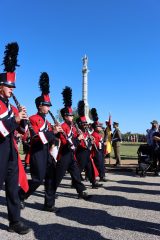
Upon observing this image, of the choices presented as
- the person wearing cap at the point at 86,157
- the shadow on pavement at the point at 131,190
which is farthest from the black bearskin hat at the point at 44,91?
the shadow on pavement at the point at 131,190

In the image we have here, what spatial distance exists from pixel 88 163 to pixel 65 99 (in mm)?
2167

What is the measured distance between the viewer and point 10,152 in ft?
17.7

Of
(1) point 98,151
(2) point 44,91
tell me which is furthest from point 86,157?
(2) point 44,91

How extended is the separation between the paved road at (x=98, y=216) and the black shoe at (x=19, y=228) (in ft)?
0.19

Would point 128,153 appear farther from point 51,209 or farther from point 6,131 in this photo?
point 6,131

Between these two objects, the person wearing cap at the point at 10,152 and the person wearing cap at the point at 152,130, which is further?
the person wearing cap at the point at 152,130

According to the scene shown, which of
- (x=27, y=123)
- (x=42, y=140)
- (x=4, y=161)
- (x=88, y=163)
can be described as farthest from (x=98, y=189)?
(x=4, y=161)

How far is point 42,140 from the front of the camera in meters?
6.56

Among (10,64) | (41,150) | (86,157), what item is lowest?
(86,157)

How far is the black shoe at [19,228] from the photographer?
5.27 meters

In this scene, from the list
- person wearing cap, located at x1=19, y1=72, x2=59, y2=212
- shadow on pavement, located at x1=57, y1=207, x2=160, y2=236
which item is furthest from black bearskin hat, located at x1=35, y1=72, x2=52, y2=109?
shadow on pavement, located at x1=57, y1=207, x2=160, y2=236

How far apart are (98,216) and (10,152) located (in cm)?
183

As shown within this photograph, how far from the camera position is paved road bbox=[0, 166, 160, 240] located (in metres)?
5.20

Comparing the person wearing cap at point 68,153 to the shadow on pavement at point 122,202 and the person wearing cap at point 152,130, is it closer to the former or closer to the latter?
the shadow on pavement at point 122,202
